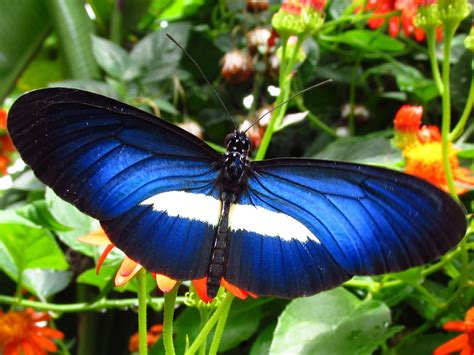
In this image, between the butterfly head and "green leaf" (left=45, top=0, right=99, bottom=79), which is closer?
the butterfly head

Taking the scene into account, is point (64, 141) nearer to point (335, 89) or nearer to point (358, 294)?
point (358, 294)

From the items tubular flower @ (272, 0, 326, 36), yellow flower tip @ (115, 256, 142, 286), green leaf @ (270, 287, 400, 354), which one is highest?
tubular flower @ (272, 0, 326, 36)

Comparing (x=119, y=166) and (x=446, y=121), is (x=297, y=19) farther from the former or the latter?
(x=119, y=166)

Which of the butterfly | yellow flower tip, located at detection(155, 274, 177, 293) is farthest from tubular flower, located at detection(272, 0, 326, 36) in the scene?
yellow flower tip, located at detection(155, 274, 177, 293)

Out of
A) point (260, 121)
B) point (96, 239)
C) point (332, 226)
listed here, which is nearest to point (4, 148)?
point (260, 121)

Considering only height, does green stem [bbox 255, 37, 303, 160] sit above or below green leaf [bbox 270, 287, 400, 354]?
above

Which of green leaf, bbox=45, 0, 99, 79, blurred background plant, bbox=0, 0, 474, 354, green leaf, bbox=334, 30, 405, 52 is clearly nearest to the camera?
blurred background plant, bbox=0, 0, 474, 354

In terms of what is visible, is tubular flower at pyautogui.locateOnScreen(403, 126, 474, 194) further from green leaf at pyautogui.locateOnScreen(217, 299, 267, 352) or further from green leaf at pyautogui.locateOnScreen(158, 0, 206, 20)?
green leaf at pyautogui.locateOnScreen(158, 0, 206, 20)

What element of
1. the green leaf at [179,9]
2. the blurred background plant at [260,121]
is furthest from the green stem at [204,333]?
the green leaf at [179,9]
